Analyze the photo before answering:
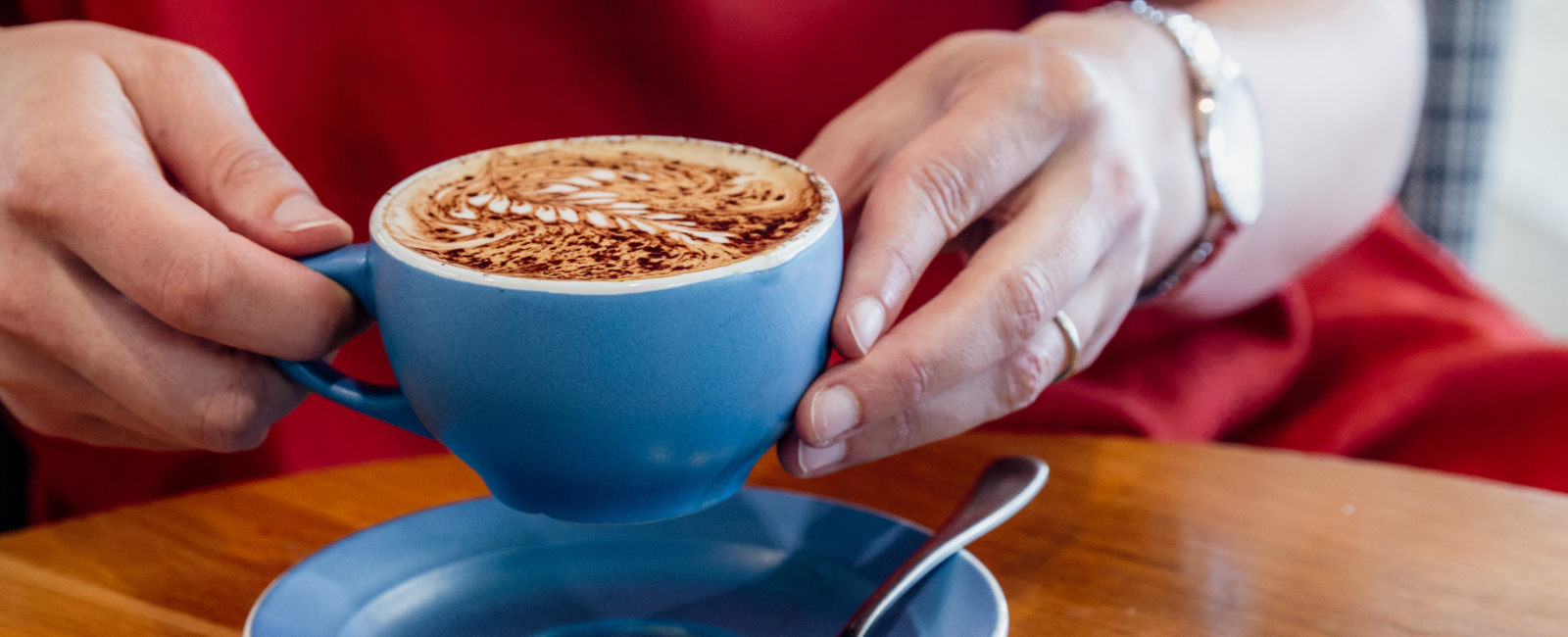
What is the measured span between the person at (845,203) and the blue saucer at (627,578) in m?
0.05

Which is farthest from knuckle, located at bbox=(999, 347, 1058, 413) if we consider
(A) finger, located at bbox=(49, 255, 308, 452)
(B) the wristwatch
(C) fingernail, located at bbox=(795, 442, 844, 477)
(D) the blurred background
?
(D) the blurred background

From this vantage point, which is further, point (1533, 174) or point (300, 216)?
point (1533, 174)

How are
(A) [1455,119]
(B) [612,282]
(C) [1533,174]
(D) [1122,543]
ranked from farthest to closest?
(C) [1533,174], (A) [1455,119], (D) [1122,543], (B) [612,282]

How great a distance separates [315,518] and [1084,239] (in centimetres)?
45

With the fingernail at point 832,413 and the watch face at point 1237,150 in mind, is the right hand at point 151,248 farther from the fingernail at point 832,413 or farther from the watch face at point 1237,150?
the watch face at point 1237,150

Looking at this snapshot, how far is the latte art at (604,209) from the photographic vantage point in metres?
0.42

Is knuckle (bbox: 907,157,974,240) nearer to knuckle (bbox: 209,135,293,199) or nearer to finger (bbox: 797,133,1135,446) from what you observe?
finger (bbox: 797,133,1135,446)

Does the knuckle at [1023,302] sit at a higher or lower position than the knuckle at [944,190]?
lower

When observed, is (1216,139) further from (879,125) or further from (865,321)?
(865,321)

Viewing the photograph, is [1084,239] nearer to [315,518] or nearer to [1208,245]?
[1208,245]

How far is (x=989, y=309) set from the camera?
52 cm

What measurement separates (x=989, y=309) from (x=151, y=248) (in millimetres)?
375

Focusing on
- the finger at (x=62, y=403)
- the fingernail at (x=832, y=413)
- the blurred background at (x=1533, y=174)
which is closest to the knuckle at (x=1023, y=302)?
the fingernail at (x=832, y=413)

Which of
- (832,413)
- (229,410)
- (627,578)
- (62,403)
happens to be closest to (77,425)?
(62,403)
